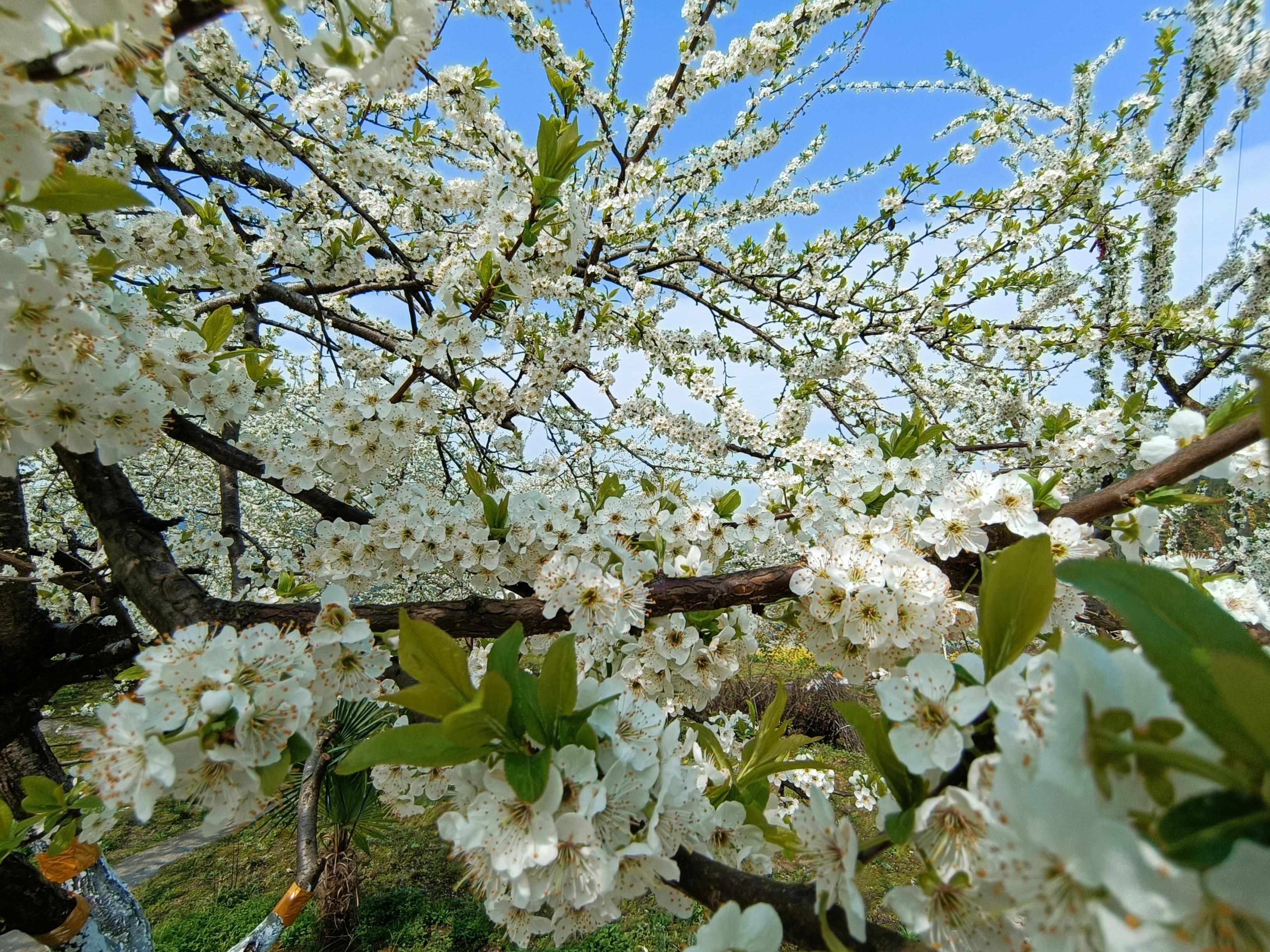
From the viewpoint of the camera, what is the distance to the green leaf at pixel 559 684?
26.6 inches

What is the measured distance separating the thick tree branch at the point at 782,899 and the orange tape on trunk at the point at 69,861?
1.67 metres

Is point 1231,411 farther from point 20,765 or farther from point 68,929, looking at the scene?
point 20,765

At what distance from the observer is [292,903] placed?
199cm

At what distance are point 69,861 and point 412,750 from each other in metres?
1.80

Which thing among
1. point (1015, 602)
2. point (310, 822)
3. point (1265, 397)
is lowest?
point (310, 822)

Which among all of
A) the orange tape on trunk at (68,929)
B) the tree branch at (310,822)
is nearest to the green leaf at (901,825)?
the tree branch at (310,822)

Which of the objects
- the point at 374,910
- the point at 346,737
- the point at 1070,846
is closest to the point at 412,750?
the point at 1070,846

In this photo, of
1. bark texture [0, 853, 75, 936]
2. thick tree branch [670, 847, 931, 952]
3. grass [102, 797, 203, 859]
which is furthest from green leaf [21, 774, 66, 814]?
grass [102, 797, 203, 859]

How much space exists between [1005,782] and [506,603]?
3.08 feet

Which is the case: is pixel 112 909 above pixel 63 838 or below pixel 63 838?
below

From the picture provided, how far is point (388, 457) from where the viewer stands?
158cm

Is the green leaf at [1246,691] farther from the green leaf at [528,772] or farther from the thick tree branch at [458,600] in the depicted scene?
the thick tree branch at [458,600]

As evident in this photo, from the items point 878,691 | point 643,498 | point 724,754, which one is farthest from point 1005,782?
point 643,498

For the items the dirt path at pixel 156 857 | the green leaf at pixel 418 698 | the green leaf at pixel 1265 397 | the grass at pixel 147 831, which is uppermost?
the green leaf at pixel 1265 397
